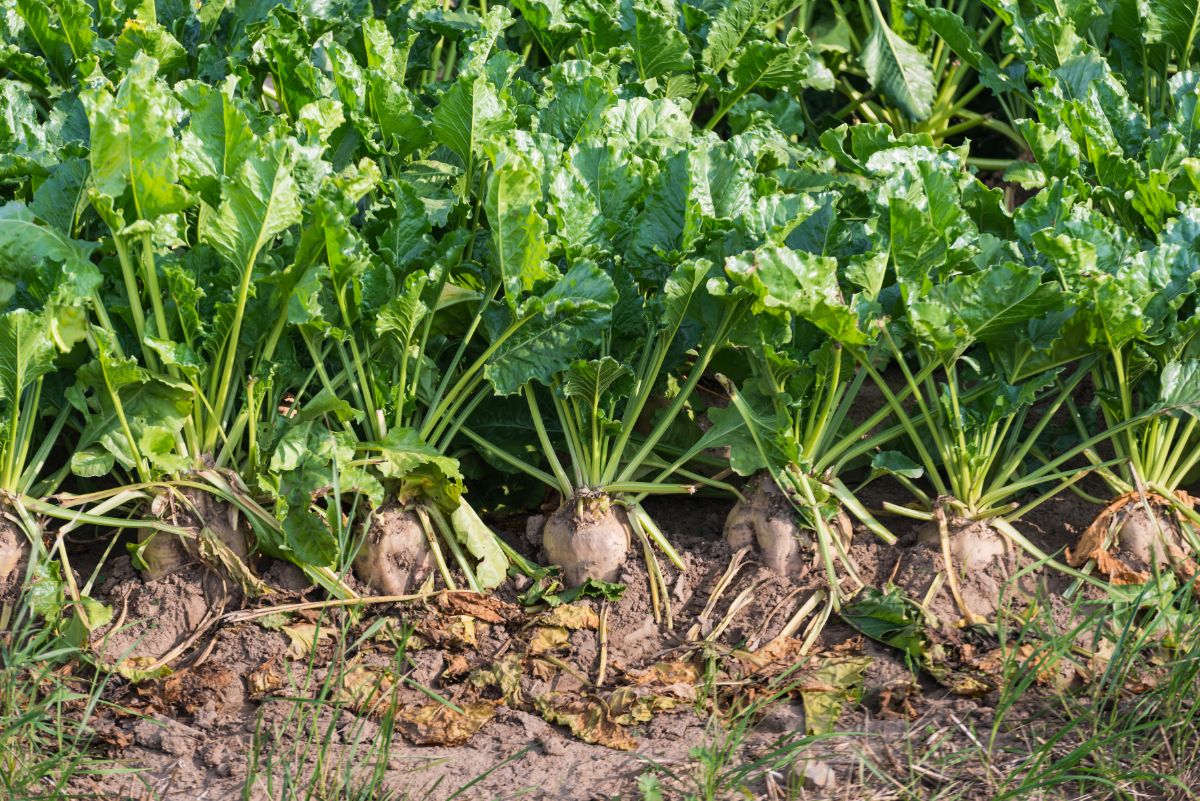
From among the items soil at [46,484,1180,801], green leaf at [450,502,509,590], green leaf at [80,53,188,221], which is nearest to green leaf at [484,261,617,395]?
green leaf at [450,502,509,590]

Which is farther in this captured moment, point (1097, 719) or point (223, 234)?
point (223, 234)

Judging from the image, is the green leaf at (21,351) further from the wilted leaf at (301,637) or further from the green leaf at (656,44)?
the green leaf at (656,44)

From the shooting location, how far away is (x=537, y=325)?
2885mm

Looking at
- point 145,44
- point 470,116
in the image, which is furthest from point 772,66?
point 145,44

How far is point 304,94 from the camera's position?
3.31 meters

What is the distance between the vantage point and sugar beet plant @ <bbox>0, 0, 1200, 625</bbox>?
107 inches

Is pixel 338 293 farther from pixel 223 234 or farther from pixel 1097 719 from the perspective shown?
pixel 1097 719

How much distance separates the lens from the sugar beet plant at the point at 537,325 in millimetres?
2727

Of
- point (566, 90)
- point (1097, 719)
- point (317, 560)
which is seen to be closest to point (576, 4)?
point (566, 90)

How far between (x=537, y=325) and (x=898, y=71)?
1730 millimetres

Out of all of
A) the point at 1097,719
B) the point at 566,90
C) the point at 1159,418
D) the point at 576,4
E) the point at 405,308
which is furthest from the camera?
the point at 576,4

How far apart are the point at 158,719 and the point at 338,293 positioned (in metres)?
0.92

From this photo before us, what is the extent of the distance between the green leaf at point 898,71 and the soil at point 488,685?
1.50 m

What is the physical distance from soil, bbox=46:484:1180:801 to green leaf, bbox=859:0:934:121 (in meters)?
1.50
